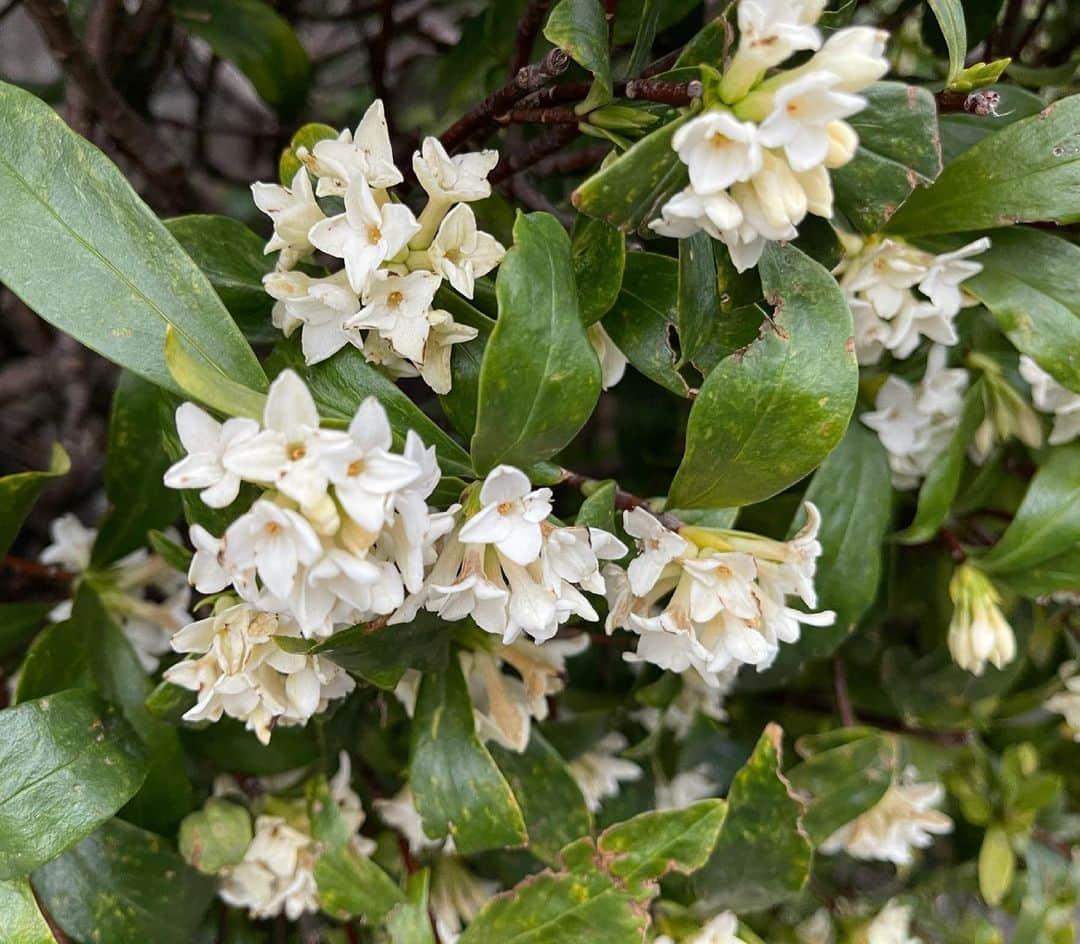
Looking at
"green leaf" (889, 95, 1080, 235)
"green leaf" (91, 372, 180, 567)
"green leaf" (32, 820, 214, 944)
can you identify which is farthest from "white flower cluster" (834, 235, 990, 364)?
"green leaf" (32, 820, 214, 944)

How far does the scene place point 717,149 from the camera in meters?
0.42

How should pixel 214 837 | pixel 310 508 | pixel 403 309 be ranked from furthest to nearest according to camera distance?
1. pixel 214 837
2. pixel 403 309
3. pixel 310 508

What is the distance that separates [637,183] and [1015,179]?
0.28 m

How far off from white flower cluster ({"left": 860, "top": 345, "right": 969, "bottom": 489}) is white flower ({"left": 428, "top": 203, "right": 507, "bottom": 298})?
0.38 meters

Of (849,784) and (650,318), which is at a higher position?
(650,318)

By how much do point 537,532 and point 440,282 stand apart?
141 mm

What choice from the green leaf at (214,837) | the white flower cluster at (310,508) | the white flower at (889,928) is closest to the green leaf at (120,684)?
the green leaf at (214,837)

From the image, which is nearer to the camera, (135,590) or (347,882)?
(347,882)

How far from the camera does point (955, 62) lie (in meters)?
0.54

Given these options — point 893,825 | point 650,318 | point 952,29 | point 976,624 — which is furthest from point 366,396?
point 893,825

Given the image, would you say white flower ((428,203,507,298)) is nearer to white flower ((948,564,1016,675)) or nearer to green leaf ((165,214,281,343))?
green leaf ((165,214,281,343))

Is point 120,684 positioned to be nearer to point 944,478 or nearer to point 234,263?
point 234,263

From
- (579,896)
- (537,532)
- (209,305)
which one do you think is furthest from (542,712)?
(209,305)

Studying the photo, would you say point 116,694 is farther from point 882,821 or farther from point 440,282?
point 882,821
